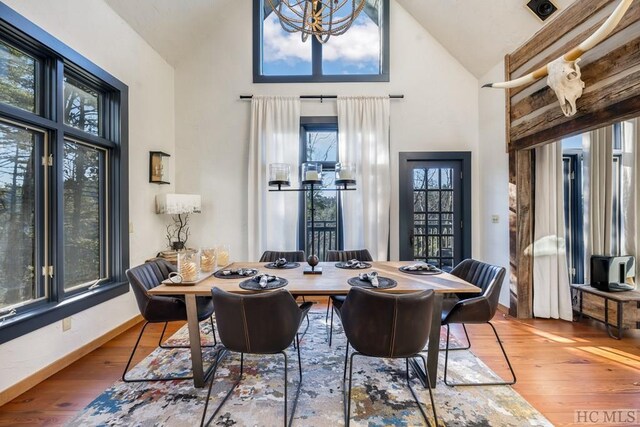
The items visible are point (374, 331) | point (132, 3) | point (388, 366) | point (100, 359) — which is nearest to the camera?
point (374, 331)


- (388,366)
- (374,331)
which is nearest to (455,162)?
(388,366)

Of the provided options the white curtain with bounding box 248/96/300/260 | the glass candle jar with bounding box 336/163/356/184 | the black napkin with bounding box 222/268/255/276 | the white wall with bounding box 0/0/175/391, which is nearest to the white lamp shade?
the white wall with bounding box 0/0/175/391

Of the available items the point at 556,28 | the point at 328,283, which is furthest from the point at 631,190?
the point at 328,283

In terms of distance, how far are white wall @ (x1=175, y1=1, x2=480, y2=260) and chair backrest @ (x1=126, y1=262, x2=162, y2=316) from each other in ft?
5.52

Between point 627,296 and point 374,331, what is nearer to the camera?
point 374,331

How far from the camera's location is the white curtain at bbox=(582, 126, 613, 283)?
325cm

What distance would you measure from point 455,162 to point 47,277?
4.67m

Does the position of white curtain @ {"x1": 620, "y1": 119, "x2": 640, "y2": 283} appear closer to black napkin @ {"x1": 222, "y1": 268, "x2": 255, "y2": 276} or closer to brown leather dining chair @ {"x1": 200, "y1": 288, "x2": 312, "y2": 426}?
brown leather dining chair @ {"x1": 200, "y1": 288, "x2": 312, "y2": 426}

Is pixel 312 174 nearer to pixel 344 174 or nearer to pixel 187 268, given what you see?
pixel 344 174

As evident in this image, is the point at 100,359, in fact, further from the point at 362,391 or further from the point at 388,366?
the point at 388,366

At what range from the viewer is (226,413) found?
1.79 m

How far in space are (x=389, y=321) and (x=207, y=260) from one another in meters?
1.57

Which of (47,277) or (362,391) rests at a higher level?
(47,277)

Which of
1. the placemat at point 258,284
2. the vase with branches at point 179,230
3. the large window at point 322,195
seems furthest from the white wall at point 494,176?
the vase with branches at point 179,230
